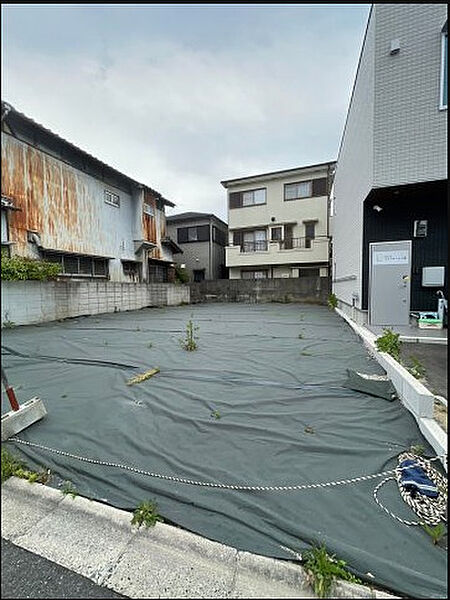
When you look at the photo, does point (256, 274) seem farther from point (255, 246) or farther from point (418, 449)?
point (418, 449)

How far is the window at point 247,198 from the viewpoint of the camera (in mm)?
14852

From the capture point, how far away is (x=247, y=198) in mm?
15211

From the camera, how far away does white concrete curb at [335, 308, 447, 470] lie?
5.71ft

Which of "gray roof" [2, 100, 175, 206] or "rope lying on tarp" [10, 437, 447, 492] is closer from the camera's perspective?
"gray roof" [2, 100, 175, 206]

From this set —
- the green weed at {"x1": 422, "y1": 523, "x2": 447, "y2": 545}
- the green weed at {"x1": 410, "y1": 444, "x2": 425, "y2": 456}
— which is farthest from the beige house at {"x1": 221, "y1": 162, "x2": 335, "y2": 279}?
the green weed at {"x1": 422, "y1": 523, "x2": 447, "y2": 545}

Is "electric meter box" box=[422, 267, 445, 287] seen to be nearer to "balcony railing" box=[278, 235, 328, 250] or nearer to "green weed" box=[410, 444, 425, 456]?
"green weed" box=[410, 444, 425, 456]

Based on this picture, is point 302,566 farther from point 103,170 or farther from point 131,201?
point 131,201

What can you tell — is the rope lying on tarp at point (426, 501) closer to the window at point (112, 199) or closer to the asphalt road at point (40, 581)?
the asphalt road at point (40, 581)

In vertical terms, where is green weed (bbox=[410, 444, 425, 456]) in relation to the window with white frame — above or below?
below

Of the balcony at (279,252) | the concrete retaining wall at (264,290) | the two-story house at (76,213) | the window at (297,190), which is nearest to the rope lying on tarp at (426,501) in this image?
the two-story house at (76,213)

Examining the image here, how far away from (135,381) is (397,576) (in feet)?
8.36

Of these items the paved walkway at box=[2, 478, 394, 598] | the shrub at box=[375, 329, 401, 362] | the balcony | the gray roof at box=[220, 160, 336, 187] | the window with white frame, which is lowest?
the paved walkway at box=[2, 478, 394, 598]

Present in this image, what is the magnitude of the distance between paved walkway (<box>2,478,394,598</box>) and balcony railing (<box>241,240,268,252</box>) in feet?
46.1

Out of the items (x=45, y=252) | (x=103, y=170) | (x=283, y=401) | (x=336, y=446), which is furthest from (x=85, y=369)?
(x=103, y=170)
